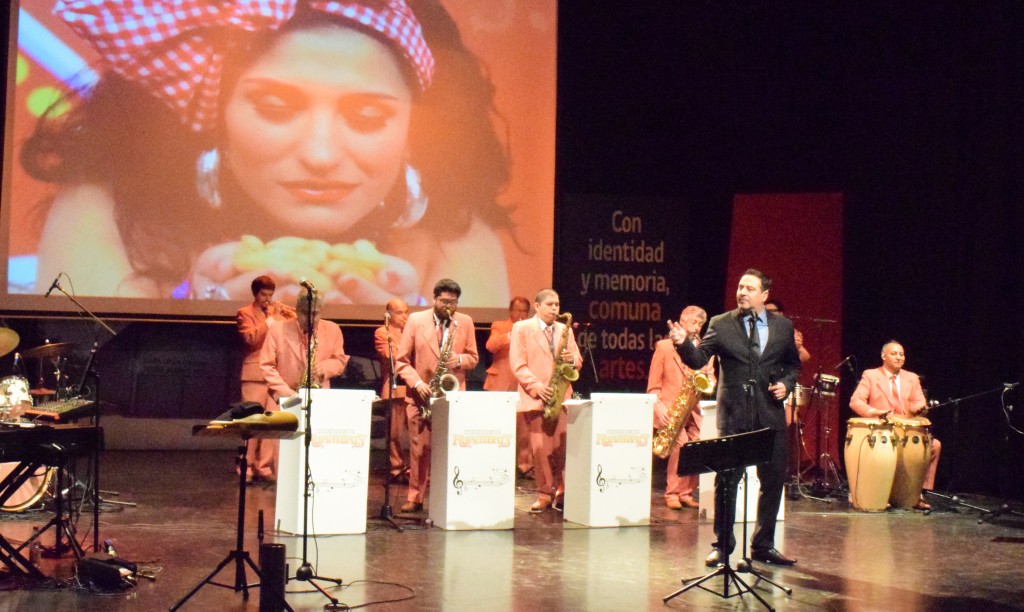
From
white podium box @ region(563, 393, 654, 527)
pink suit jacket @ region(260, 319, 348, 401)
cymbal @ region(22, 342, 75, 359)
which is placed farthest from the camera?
pink suit jacket @ region(260, 319, 348, 401)

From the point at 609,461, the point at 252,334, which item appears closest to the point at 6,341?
the point at 252,334

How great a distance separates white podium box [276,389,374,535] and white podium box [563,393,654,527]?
168 centimetres

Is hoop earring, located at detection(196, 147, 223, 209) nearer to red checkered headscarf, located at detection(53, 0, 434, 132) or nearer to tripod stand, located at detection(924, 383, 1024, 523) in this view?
red checkered headscarf, located at detection(53, 0, 434, 132)

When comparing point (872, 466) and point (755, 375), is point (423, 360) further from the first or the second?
point (872, 466)

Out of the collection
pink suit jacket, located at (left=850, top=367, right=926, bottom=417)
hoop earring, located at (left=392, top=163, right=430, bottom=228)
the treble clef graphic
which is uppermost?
hoop earring, located at (left=392, top=163, right=430, bottom=228)

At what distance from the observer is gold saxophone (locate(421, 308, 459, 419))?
8.47m

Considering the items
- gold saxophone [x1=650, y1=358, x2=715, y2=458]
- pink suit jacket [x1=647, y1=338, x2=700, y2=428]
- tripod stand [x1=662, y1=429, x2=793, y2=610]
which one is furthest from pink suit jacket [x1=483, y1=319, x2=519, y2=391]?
tripod stand [x1=662, y1=429, x2=793, y2=610]

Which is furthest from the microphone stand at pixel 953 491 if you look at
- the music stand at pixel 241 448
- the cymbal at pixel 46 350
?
the cymbal at pixel 46 350

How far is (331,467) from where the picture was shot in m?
7.72

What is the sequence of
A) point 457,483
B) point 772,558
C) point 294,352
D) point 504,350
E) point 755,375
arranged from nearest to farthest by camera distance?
point 755,375 < point 772,558 < point 457,483 < point 294,352 < point 504,350

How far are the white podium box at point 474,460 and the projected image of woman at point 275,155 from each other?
356 centimetres

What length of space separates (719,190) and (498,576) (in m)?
7.75

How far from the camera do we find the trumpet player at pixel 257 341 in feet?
33.6

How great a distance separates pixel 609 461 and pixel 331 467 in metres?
2.13
